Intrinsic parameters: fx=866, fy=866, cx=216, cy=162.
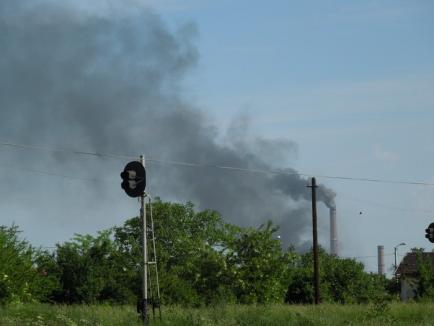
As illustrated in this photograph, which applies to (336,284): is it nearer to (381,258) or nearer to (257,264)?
(257,264)

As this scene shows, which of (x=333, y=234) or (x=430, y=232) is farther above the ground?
(x=333, y=234)

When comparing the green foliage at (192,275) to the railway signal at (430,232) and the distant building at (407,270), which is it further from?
the distant building at (407,270)

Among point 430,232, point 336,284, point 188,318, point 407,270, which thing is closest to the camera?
point 188,318

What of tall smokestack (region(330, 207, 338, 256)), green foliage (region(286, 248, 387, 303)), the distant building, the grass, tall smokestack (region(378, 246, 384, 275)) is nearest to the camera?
the grass

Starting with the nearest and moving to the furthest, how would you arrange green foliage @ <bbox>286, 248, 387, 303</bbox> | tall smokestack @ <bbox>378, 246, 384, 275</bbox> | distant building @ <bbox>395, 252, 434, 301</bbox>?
green foliage @ <bbox>286, 248, 387, 303</bbox> → distant building @ <bbox>395, 252, 434, 301</bbox> → tall smokestack @ <bbox>378, 246, 384, 275</bbox>

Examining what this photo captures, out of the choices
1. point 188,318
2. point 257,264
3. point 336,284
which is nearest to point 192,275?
point 257,264

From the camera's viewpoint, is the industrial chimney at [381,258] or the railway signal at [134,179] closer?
the railway signal at [134,179]

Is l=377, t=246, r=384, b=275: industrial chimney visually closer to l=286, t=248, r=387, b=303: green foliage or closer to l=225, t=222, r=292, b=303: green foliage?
l=286, t=248, r=387, b=303: green foliage

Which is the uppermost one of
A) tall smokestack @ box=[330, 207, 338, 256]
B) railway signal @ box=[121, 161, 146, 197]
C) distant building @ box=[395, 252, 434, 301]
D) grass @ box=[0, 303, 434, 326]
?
tall smokestack @ box=[330, 207, 338, 256]

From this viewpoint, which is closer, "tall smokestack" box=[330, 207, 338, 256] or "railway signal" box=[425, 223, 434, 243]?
"railway signal" box=[425, 223, 434, 243]

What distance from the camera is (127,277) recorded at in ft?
Answer: 176

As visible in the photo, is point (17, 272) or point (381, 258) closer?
point (17, 272)

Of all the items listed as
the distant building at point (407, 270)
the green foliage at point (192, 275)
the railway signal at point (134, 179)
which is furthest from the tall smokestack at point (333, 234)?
the railway signal at point (134, 179)

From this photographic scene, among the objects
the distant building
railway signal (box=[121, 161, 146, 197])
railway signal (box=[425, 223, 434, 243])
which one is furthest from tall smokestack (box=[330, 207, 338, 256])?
railway signal (box=[121, 161, 146, 197])
